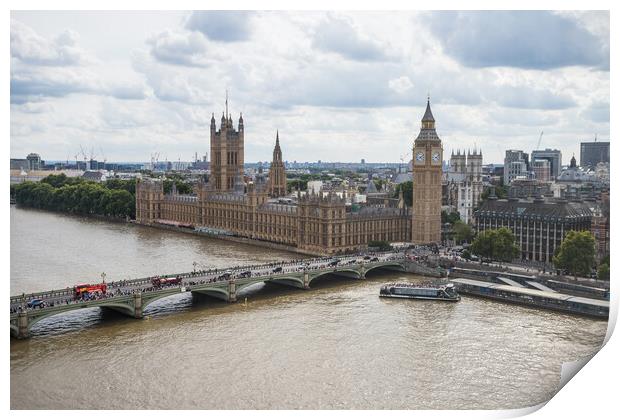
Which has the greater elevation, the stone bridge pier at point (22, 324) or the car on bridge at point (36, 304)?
the car on bridge at point (36, 304)

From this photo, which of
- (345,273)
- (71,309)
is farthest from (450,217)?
(71,309)

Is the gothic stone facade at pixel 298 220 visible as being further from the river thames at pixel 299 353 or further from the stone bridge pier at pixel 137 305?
the stone bridge pier at pixel 137 305

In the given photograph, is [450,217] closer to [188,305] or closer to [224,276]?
[224,276]

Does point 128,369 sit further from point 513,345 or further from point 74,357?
point 513,345

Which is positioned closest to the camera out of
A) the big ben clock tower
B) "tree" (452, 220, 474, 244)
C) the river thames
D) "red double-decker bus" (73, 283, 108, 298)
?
the river thames

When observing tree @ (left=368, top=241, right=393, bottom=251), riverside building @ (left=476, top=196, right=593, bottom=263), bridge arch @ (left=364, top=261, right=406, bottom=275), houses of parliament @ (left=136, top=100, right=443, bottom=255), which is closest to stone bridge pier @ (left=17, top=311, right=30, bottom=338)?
bridge arch @ (left=364, top=261, right=406, bottom=275)

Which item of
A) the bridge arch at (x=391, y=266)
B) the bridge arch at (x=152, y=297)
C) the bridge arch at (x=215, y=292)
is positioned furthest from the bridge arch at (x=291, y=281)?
the bridge arch at (x=152, y=297)

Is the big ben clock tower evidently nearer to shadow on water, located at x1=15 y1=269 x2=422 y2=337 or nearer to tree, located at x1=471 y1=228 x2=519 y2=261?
tree, located at x1=471 y1=228 x2=519 y2=261
